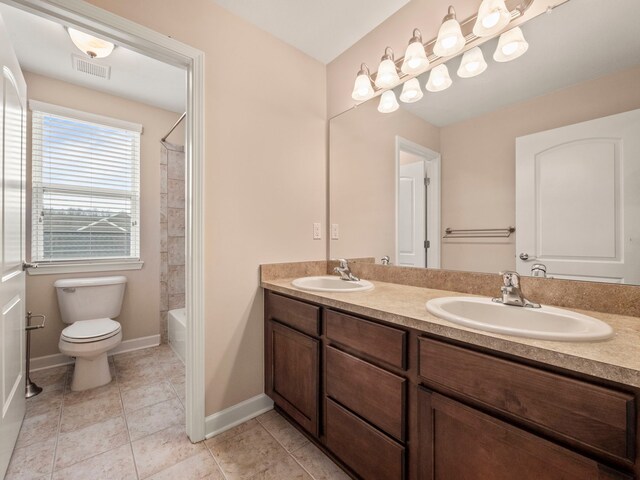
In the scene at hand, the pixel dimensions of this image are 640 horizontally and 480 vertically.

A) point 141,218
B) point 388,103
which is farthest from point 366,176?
point 141,218

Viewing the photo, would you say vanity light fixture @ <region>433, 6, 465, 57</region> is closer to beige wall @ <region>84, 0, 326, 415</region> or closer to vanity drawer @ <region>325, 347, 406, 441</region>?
beige wall @ <region>84, 0, 326, 415</region>

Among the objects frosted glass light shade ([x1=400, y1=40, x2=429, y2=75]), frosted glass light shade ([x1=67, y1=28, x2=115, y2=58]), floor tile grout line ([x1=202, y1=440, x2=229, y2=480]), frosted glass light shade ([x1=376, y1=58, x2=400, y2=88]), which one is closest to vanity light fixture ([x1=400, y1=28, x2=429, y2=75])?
frosted glass light shade ([x1=400, y1=40, x2=429, y2=75])

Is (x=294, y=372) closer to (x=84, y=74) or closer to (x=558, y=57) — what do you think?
(x=558, y=57)

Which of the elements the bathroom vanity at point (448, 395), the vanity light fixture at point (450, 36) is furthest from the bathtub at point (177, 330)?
the vanity light fixture at point (450, 36)

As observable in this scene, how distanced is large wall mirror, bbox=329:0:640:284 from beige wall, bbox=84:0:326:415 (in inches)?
25.0

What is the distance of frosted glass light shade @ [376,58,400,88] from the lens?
1628 mm

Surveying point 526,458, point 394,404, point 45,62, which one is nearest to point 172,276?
point 45,62

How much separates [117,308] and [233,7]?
97.9 inches

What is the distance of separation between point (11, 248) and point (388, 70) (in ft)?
Answer: 6.95

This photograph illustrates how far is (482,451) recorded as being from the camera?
31.2 inches

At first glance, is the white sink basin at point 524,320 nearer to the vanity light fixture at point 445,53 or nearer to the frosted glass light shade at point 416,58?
the vanity light fixture at point 445,53

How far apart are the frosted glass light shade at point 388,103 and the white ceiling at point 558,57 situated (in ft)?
1.14

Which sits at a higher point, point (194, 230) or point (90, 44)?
point (90, 44)

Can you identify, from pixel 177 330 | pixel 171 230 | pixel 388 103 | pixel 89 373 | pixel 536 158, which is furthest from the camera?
pixel 171 230
